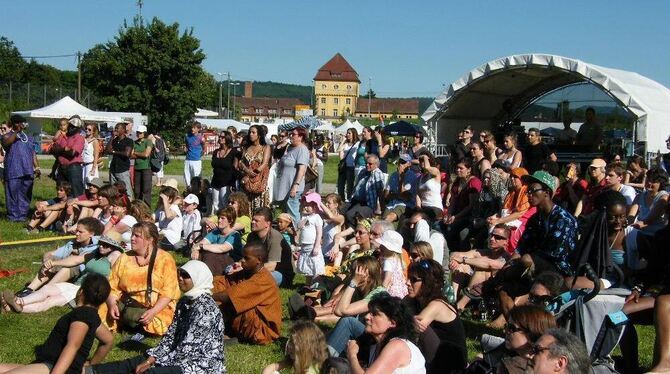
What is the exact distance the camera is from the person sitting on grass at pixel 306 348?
221 inches

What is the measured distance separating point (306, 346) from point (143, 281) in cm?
259

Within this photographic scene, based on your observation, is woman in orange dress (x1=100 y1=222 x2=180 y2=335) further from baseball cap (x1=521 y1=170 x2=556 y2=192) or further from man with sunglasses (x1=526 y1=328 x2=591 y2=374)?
man with sunglasses (x1=526 y1=328 x2=591 y2=374)

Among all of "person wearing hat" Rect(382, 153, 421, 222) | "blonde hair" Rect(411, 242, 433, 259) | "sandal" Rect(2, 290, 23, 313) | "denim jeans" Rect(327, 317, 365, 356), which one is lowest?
"sandal" Rect(2, 290, 23, 313)

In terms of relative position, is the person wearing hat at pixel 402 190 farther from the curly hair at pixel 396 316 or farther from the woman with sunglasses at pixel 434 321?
the curly hair at pixel 396 316

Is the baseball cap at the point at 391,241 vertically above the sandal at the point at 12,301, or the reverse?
the baseball cap at the point at 391,241

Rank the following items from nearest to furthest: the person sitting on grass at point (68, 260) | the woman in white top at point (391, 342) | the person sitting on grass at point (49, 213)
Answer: the woman in white top at point (391, 342) → the person sitting on grass at point (68, 260) → the person sitting on grass at point (49, 213)

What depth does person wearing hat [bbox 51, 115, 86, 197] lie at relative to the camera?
14.3 metres

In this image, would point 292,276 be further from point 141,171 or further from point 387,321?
point 141,171

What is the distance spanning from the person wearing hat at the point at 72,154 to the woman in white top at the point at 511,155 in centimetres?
722

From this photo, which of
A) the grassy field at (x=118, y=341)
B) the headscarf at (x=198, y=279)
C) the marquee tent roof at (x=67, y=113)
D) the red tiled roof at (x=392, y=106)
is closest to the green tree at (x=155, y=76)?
the marquee tent roof at (x=67, y=113)

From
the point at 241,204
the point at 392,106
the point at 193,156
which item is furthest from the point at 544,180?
the point at 392,106

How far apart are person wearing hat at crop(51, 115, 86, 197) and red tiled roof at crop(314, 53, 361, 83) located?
166 m

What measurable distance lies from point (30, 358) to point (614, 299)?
15.5ft

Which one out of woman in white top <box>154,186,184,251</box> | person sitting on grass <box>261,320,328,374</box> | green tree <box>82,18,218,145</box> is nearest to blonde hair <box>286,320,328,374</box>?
person sitting on grass <box>261,320,328,374</box>
